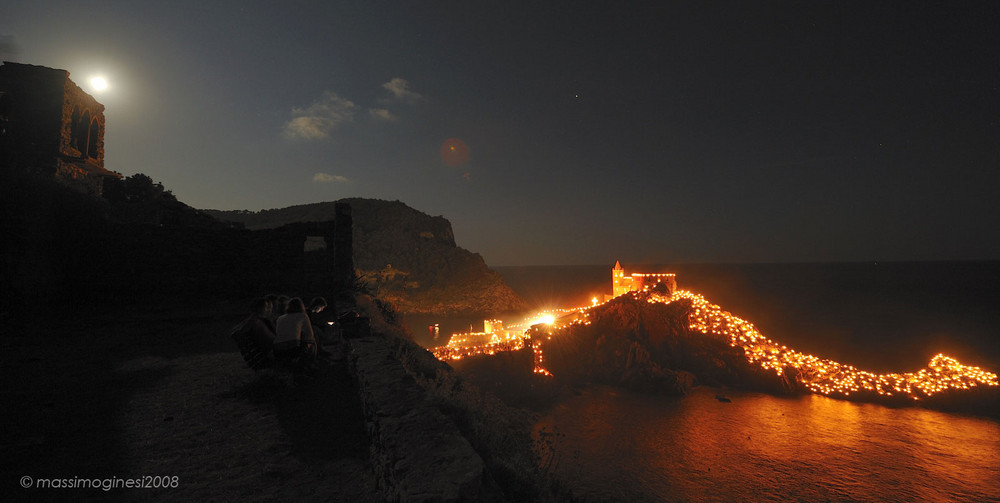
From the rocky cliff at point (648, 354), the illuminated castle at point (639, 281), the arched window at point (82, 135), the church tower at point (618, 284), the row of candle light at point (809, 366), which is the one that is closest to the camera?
the arched window at point (82, 135)

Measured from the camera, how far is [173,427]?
4.61 meters

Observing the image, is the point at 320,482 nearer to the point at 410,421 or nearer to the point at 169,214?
the point at 410,421

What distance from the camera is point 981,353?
43.1 m

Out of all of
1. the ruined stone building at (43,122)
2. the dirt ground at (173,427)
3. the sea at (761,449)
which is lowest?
the sea at (761,449)

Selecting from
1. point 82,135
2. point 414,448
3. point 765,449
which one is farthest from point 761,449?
point 82,135

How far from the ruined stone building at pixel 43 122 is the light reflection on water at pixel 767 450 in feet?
76.5

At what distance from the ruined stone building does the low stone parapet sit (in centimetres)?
1864

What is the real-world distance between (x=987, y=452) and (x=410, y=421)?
1053 inches

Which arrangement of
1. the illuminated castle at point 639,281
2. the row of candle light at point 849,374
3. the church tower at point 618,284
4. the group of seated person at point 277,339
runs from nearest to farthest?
the group of seated person at point 277,339 → the row of candle light at point 849,374 → the illuminated castle at point 639,281 → the church tower at point 618,284

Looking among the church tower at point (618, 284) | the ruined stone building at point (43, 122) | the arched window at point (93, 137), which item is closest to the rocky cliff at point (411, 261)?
the church tower at point (618, 284)

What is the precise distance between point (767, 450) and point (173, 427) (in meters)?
20.3

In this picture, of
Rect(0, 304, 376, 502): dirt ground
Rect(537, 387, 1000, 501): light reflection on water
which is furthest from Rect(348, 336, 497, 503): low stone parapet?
Rect(537, 387, 1000, 501): light reflection on water

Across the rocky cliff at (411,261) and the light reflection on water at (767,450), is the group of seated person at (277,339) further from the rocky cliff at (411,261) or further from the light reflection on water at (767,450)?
the rocky cliff at (411,261)

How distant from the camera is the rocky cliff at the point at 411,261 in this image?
7281 cm
